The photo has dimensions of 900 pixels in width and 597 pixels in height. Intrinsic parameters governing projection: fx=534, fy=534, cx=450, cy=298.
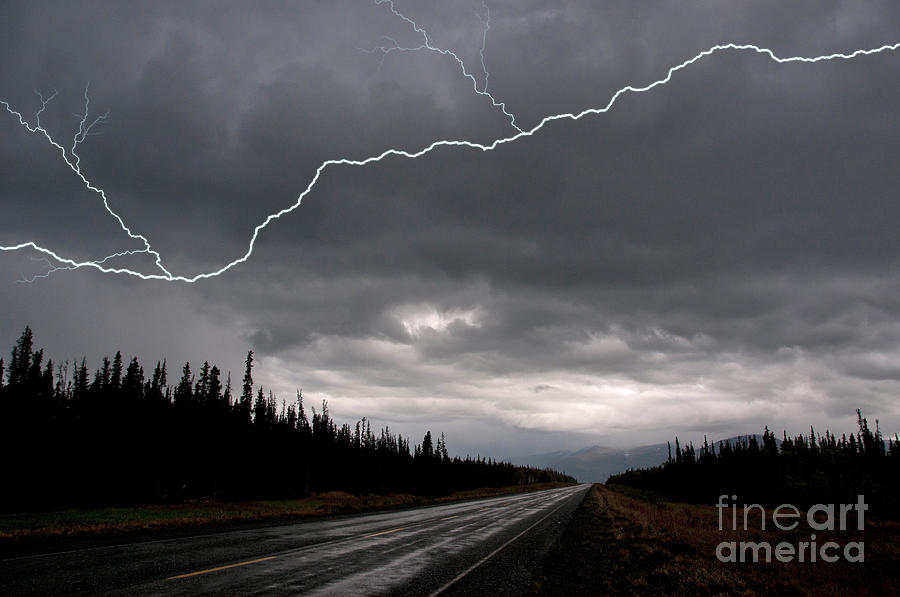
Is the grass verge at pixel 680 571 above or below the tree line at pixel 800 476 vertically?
above

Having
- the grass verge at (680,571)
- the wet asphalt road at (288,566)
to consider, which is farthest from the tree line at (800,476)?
the wet asphalt road at (288,566)

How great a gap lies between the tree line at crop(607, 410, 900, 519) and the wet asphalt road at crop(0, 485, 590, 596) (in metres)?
55.1

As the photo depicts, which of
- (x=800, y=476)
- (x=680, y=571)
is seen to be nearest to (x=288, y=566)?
(x=680, y=571)

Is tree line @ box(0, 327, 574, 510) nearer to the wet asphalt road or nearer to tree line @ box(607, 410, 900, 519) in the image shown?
the wet asphalt road

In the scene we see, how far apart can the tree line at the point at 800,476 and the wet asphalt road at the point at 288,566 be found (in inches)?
2171

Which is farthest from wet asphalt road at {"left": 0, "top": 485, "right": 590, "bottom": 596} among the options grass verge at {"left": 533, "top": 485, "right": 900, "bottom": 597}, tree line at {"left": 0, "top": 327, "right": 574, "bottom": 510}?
tree line at {"left": 0, "top": 327, "right": 574, "bottom": 510}

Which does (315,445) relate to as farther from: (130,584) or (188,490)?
(130,584)

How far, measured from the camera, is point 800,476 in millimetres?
70438

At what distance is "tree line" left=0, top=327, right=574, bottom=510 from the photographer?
2061 inches

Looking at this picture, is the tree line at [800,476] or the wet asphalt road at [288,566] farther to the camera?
the tree line at [800,476]

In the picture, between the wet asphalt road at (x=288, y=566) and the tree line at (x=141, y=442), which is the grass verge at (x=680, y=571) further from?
the tree line at (x=141, y=442)

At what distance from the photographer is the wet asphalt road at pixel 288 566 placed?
926cm

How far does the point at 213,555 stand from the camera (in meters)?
13.0

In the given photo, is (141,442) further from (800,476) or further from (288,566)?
(800,476)
